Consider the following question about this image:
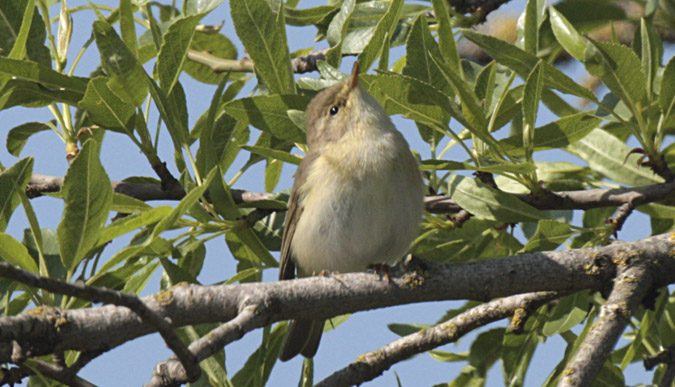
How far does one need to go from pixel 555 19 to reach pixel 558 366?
4.71 ft

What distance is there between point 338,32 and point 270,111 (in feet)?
1.89

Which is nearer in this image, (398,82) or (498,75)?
(398,82)

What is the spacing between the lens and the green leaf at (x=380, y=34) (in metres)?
3.58

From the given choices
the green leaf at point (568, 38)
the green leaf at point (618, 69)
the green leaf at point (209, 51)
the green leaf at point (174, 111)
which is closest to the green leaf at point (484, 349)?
the green leaf at point (618, 69)

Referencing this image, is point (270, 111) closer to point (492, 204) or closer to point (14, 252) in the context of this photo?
point (492, 204)

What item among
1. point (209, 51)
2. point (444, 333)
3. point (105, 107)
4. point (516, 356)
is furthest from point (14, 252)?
point (209, 51)

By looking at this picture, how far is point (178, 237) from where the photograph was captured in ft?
11.8

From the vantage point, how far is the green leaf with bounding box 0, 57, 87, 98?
11.1 feet

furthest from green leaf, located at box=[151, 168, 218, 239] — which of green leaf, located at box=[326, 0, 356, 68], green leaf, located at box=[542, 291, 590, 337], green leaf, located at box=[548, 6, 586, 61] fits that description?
green leaf, located at box=[542, 291, 590, 337]

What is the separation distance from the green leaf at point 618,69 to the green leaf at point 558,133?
15 centimetres

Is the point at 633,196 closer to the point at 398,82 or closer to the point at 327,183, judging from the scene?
the point at 398,82

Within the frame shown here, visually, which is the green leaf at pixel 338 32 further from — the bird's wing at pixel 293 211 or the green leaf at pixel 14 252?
the green leaf at pixel 14 252

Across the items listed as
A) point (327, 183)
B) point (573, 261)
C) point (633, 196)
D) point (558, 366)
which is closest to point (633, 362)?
point (558, 366)

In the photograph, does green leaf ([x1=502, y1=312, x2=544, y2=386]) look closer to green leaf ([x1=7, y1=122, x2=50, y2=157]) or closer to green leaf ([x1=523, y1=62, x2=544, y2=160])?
green leaf ([x1=523, y1=62, x2=544, y2=160])
